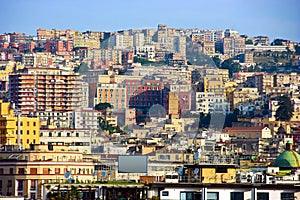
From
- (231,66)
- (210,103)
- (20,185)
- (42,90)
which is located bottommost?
(20,185)

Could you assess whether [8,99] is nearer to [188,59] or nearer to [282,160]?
[188,59]

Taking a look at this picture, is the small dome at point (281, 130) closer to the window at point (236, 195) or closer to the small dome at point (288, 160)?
the small dome at point (288, 160)

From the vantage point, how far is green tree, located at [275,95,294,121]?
132 meters

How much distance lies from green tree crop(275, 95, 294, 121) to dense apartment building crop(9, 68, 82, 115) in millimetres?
17314

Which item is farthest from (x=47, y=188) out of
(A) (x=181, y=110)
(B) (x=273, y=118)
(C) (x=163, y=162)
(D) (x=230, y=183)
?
(B) (x=273, y=118)

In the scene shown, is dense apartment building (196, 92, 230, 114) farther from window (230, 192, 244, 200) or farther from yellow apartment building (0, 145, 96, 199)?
window (230, 192, 244, 200)

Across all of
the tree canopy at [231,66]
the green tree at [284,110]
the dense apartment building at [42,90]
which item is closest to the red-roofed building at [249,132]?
the green tree at [284,110]

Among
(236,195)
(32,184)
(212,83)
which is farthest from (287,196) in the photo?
(212,83)

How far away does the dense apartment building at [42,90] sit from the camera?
13038cm

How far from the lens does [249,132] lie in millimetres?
110938

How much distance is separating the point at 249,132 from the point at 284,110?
24.0 metres

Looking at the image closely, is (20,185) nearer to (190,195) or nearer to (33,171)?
(33,171)

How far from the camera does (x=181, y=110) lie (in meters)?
99.5

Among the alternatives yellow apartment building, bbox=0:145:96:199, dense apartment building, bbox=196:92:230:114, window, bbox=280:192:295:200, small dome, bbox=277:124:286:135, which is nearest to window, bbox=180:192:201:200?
window, bbox=280:192:295:200
